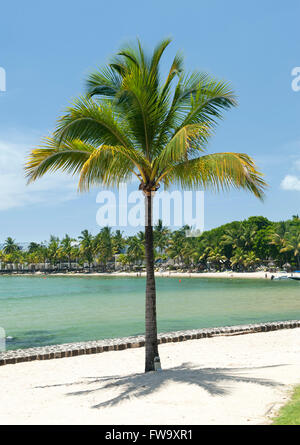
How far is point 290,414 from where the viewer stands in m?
5.49

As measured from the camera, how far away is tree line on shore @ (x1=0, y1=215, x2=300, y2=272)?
95312 millimetres

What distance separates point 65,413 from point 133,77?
6845mm

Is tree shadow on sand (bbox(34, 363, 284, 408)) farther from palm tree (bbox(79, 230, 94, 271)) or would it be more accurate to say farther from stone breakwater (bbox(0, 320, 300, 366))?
palm tree (bbox(79, 230, 94, 271))

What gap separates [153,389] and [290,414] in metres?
2.78

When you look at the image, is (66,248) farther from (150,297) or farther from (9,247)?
(150,297)

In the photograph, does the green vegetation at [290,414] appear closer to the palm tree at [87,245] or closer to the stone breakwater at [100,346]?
the stone breakwater at [100,346]

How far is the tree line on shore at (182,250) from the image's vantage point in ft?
313

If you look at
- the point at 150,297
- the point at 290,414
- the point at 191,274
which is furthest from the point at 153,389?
the point at 191,274

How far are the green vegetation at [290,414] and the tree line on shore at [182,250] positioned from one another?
86.3m

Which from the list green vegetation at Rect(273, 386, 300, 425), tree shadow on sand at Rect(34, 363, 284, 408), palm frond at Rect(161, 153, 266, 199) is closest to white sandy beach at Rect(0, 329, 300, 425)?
tree shadow on sand at Rect(34, 363, 284, 408)

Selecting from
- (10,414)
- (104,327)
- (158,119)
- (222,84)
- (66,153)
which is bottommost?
(104,327)
